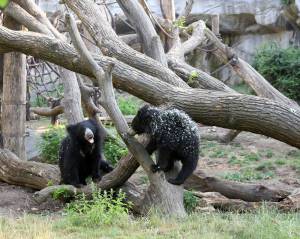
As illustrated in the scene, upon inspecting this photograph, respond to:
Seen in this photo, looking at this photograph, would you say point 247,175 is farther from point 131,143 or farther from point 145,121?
point 131,143

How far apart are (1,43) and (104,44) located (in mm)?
1529

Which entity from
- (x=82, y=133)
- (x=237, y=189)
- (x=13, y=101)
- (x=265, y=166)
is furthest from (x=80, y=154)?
(x=265, y=166)

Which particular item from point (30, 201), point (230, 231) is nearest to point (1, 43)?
point (30, 201)

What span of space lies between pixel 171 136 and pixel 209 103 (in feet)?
2.51

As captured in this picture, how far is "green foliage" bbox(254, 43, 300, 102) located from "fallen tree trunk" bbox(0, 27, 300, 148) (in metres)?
10.8

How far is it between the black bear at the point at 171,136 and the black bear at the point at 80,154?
1.01 meters

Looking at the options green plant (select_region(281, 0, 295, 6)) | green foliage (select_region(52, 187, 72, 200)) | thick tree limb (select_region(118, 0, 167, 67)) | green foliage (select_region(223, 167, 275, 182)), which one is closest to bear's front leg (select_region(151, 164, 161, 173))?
green foliage (select_region(52, 187, 72, 200))

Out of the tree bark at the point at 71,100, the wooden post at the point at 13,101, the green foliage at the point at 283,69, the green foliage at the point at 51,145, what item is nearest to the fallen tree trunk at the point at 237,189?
the tree bark at the point at 71,100

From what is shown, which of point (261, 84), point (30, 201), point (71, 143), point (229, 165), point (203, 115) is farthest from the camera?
point (229, 165)

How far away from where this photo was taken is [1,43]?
27.0 ft

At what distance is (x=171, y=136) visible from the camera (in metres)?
6.69

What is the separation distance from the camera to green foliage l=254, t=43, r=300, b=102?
17.7 meters

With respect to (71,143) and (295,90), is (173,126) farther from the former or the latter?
(295,90)

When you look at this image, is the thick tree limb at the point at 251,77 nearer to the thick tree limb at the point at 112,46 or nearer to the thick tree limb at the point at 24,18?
the thick tree limb at the point at 112,46
